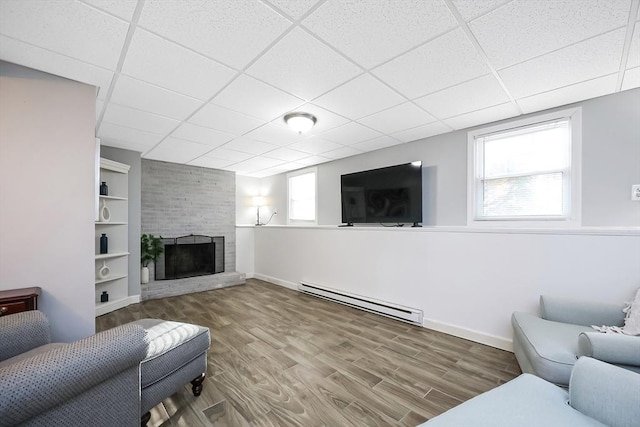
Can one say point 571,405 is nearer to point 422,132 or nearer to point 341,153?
point 422,132

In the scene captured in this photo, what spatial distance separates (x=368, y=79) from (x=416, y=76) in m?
0.39

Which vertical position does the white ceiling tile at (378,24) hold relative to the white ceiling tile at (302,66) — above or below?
above

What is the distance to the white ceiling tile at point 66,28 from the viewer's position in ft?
4.84

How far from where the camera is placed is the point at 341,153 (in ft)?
14.6

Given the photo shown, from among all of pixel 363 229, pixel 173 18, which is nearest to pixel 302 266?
pixel 363 229

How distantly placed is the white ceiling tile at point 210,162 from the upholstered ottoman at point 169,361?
135 inches

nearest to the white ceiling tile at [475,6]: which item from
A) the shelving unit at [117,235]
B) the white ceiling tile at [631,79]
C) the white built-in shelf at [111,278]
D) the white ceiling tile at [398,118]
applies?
the white ceiling tile at [398,118]

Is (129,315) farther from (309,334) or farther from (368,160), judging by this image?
(368,160)

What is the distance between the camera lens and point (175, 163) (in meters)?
5.24

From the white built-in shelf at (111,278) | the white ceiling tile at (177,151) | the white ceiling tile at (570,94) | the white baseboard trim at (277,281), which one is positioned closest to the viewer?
the white ceiling tile at (570,94)

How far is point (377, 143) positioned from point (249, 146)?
1.97 metres

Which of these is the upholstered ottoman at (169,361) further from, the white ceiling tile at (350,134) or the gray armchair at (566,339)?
the white ceiling tile at (350,134)

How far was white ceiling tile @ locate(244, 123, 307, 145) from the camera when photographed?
10.8ft

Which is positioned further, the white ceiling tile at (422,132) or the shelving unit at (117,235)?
the shelving unit at (117,235)
